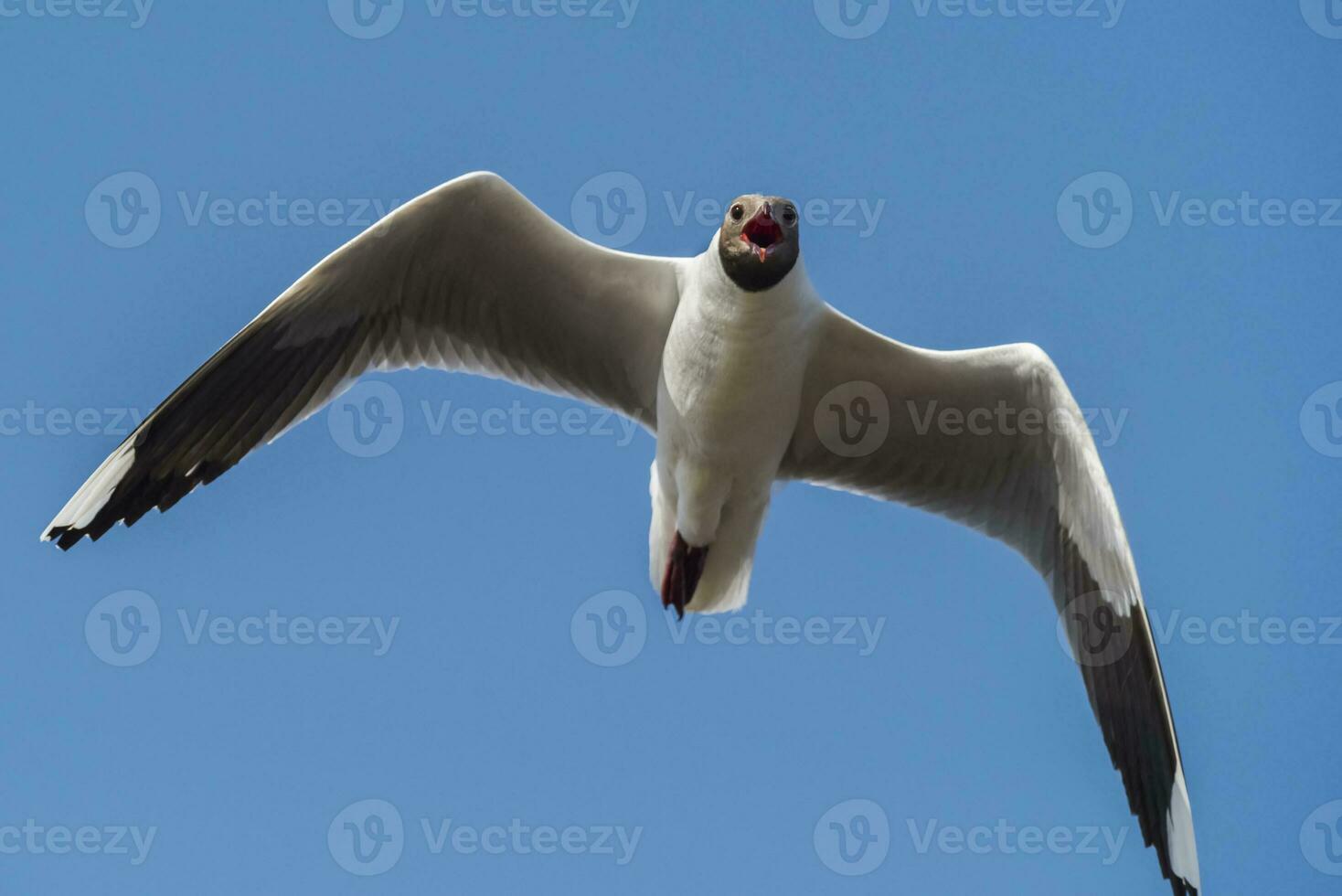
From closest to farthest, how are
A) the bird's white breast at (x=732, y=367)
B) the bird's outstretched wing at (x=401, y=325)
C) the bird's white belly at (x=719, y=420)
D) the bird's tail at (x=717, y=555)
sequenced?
the bird's white breast at (x=732, y=367) < the bird's white belly at (x=719, y=420) < the bird's outstretched wing at (x=401, y=325) < the bird's tail at (x=717, y=555)

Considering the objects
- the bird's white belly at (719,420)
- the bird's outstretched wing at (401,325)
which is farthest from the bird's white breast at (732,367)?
the bird's outstretched wing at (401,325)

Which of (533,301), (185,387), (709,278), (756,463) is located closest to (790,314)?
(709,278)

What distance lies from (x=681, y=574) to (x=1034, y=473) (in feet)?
4.95

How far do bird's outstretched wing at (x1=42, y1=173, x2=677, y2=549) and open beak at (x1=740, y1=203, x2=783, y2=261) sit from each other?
609 millimetres

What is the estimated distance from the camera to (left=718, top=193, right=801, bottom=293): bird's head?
19.2ft

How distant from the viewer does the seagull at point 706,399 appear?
6.27m

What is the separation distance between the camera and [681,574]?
6.84 meters

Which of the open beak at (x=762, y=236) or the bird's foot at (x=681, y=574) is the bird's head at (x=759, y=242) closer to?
the open beak at (x=762, y=236)

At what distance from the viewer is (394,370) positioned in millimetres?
6898

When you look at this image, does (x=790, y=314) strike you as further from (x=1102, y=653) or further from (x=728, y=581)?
(x=1102, y=653)

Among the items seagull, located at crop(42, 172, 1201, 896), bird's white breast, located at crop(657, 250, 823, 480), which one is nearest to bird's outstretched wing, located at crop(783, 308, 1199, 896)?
seagull, located at crop(42, 172, 1201, 896)

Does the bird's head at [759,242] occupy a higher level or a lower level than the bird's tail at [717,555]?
higher

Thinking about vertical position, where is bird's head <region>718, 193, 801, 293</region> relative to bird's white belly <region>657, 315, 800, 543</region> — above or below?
above

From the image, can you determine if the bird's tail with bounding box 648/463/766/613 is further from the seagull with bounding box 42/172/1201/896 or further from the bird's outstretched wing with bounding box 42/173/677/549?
the bird's outstretched wing with bounding box 42/173/677/549
